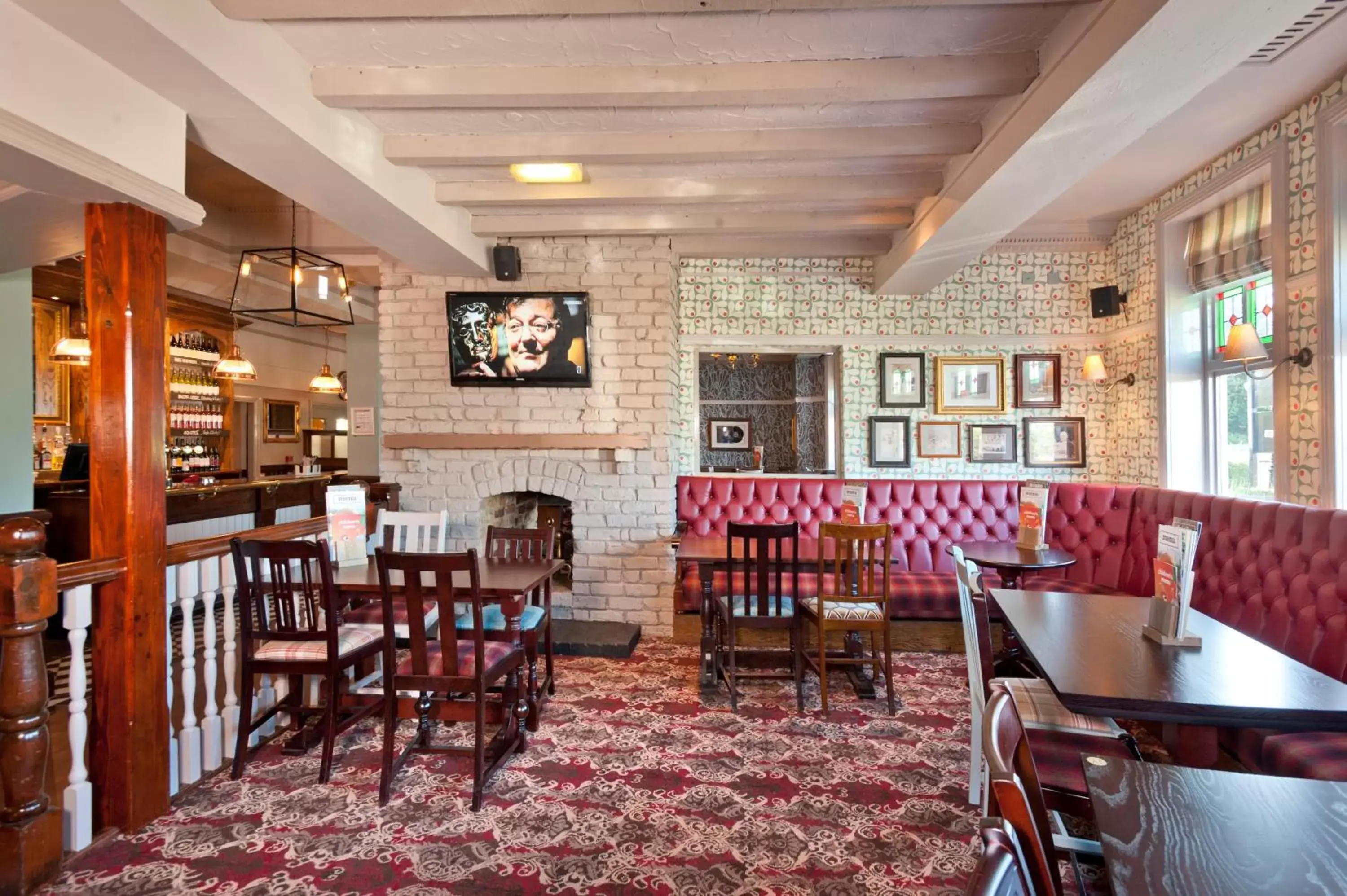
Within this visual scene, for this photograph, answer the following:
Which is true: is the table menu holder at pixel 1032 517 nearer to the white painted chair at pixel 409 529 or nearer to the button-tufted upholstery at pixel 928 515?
the button-tufted upholstery at pixel 928 515

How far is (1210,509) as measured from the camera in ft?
11.4

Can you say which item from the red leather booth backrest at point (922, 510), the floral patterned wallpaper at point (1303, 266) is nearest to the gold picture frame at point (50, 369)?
the red leather booth backrest at point (922, 510)

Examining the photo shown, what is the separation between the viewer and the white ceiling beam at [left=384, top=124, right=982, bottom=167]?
3.26 m

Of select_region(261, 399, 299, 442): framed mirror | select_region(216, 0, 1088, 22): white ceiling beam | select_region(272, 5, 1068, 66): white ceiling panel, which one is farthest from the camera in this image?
select_region(261, 399, 299, 442): framed mirror

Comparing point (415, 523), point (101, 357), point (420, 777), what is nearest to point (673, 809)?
point (420, 777)

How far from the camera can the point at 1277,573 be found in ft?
9.48

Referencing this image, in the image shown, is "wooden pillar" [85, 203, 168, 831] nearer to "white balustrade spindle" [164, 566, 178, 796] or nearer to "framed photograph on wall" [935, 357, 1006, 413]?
"white balustrade spindle" [164, 566, 178, 796]

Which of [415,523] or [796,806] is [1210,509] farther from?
[415,523]

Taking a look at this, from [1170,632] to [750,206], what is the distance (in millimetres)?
3376

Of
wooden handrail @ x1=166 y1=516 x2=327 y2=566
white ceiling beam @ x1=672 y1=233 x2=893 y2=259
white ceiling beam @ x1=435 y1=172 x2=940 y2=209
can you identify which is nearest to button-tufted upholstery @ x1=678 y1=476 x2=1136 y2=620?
white ceiling beam @ x1=672 y1=233 x2=893 y2=259

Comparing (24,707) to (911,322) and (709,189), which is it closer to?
(709,189)

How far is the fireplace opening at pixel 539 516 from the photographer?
5.18 m

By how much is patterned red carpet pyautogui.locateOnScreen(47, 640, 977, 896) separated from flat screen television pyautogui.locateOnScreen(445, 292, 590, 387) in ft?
8.23

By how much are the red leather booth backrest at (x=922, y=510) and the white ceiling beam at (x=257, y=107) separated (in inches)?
112
